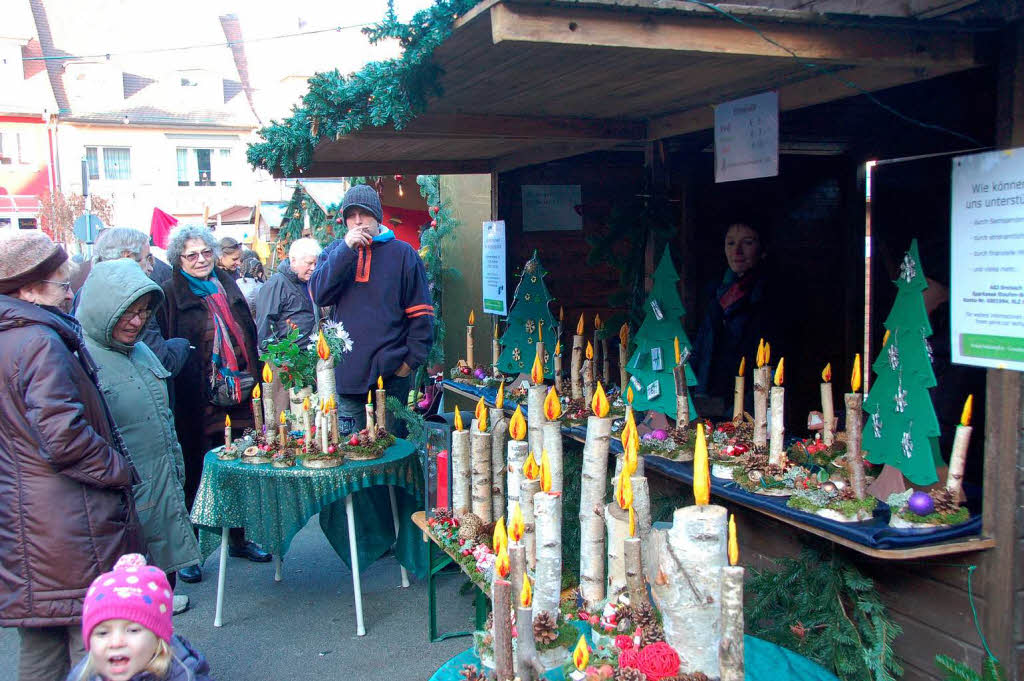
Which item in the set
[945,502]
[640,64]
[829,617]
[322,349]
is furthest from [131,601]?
[945,502]

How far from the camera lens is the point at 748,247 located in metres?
4.21

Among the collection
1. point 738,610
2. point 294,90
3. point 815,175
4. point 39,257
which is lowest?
point 738,610

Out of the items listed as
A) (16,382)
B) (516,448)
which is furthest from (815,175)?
(16,382)

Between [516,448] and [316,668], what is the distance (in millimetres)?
2139

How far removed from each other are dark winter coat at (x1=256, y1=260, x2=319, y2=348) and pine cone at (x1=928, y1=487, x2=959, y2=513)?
441 cm

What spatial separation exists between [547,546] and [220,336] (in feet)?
11.9

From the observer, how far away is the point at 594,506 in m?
2.12

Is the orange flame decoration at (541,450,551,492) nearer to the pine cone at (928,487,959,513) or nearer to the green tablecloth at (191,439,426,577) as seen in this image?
the pine cone at (928,487,959,513)

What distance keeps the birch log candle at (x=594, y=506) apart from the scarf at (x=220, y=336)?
11.3 ft

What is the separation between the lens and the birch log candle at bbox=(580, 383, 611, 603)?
6.93 ft

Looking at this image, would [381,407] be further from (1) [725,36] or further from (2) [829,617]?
→ (1) [725,36]

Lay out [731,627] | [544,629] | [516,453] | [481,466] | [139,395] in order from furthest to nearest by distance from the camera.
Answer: [139,395], [481,466], [516,453], [544,629], [731,627]

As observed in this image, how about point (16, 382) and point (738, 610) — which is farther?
point (16, 382)

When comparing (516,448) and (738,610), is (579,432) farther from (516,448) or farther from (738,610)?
(738,610)
